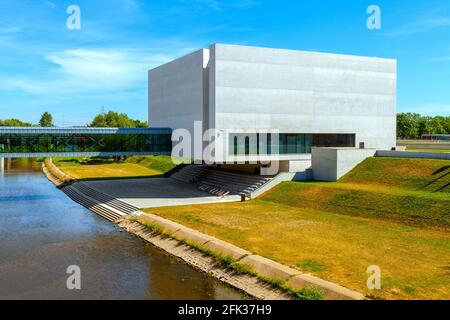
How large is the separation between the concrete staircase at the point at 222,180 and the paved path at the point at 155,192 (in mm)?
999

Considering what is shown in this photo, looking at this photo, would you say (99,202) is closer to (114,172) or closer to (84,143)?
(84,143)

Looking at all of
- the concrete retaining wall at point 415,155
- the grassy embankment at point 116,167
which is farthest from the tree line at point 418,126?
the concrete retaining wall at point 415,155

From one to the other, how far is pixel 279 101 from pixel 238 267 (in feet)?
79.8

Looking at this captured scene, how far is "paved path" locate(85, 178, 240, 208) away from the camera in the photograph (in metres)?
40.7

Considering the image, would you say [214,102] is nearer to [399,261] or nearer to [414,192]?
[414,192]

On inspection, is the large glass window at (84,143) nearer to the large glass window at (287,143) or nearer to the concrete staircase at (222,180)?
the concrete staircase at (222,180)

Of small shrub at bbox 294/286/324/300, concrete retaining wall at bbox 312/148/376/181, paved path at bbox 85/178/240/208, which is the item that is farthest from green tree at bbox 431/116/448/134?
small shrub at bbox 294/286/324/300

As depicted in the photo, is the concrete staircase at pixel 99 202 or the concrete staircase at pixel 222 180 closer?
the concrete staircase at pixel 99 202

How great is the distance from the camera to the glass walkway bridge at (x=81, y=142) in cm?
4341

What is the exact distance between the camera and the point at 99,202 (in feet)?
139

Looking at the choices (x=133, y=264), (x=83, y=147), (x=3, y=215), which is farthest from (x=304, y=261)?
(x=83, y=147)

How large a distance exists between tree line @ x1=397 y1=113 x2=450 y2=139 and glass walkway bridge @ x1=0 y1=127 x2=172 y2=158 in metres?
86.0

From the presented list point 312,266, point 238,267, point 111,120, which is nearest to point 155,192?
point 238,267
